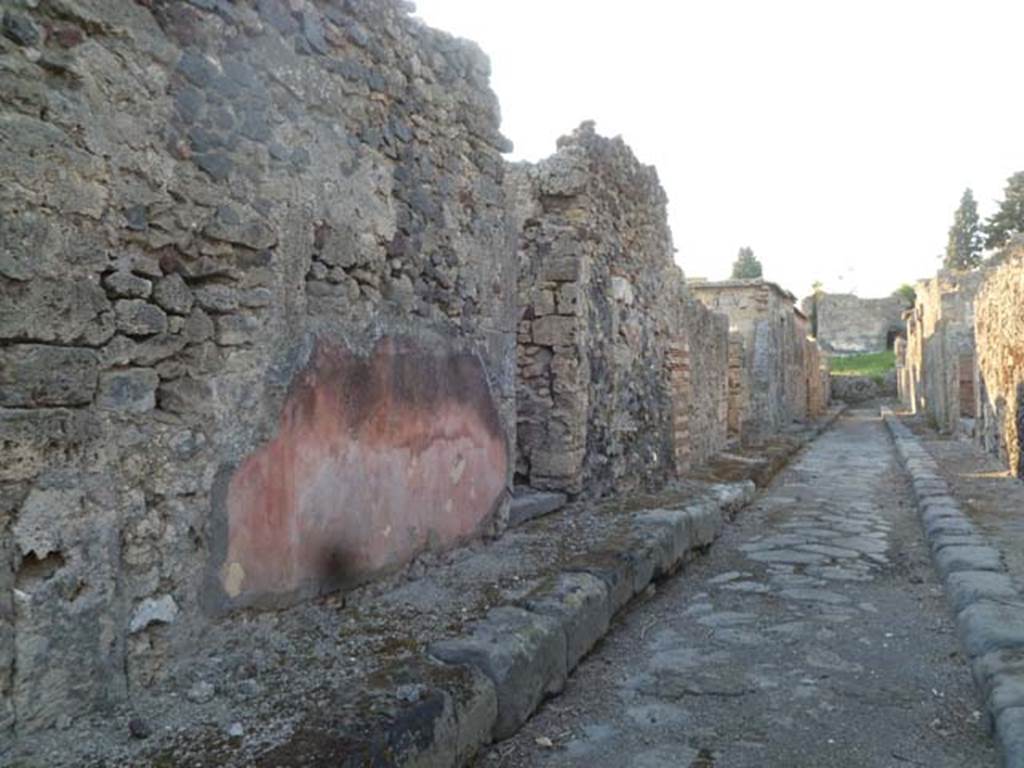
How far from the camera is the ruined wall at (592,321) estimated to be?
586 cm

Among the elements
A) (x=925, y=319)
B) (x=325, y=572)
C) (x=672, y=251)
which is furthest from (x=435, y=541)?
(x=925, y=319)

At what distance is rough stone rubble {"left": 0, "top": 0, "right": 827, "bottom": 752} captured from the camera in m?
2.13

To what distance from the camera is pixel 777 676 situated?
374 centimetres

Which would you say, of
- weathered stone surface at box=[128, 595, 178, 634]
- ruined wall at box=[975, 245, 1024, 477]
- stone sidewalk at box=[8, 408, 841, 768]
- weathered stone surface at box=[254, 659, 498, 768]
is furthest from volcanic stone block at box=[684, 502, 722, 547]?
ruined wall at box=[975, 245, 1024, 477]

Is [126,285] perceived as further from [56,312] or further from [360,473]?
[360,473]

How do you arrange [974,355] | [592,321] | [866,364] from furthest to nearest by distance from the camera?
[866,364] < [974,355] < [592,321]

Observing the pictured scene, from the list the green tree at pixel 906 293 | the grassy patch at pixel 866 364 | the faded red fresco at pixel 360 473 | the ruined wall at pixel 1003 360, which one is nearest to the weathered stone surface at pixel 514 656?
the faded red fresco at pixel 360 473

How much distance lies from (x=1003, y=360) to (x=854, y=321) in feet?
122

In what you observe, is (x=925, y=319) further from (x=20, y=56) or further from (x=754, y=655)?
Answer: (x=20, y=56)

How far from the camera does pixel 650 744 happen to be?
3.07m

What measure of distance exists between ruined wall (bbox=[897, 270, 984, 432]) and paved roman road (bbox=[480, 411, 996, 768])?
10.7 metres

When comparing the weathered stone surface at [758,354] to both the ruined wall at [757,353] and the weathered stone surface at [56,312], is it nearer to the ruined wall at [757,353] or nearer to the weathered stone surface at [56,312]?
the ruined wall at [757,353]

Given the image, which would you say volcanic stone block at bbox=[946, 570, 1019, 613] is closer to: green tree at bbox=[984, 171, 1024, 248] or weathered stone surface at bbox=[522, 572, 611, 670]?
weathered stone surface at bbox=[522, 572, 611, 670]

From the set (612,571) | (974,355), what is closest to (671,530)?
(612,571)
